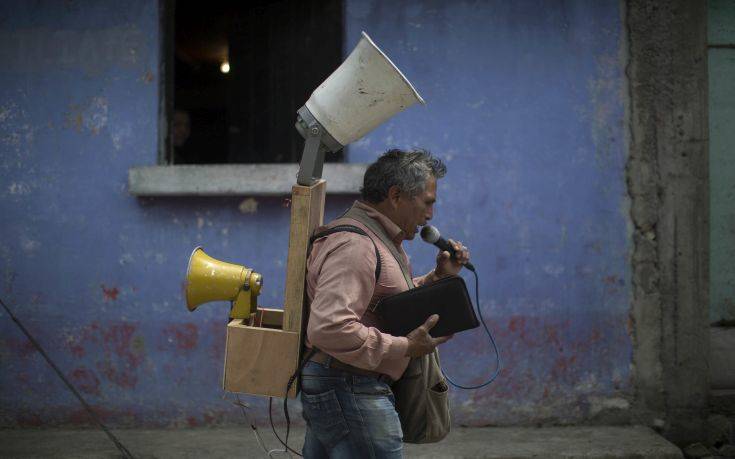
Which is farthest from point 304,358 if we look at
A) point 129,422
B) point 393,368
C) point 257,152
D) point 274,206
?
point 257,152

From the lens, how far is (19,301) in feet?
Result: 16.2

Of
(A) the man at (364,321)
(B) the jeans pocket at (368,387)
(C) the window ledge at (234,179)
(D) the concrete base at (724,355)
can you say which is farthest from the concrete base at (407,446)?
(B) the jeans pocket at (368,387)

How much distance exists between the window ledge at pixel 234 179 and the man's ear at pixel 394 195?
2.01 meters

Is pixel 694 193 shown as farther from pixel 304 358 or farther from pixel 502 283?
pixel 304 358

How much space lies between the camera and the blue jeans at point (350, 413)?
2.64 meters

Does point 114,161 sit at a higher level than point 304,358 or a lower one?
higher

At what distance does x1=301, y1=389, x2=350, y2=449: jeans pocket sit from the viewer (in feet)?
8.77

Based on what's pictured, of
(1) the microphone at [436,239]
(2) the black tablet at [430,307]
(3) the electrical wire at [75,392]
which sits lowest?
(3) the electrical wire at [75,392]

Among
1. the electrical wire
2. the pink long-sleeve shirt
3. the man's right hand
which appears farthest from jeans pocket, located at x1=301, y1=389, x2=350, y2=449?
the electrical wire

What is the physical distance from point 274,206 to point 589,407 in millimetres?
2300

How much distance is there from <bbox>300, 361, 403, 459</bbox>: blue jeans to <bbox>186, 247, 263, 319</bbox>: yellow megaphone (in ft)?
1.11

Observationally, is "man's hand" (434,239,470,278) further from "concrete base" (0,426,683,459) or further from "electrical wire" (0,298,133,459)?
"electrical wire" (0,298,133,459)

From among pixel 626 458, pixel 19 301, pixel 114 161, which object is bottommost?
pixel 626 458

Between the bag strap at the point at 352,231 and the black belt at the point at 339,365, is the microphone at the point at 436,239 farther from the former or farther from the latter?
the black belt at the point at 339,365
